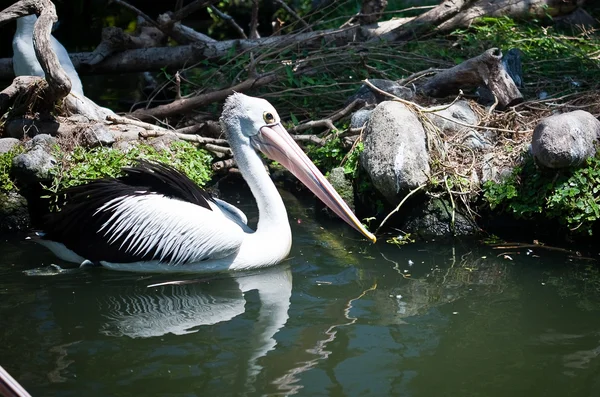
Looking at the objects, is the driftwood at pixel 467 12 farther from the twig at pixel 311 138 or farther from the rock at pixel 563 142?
the rock at pixel 563 142

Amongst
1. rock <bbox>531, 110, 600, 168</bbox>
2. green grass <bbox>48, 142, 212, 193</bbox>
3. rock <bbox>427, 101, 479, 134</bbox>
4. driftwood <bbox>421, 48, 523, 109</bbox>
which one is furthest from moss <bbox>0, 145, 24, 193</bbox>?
rock <bbox>531, 110, 600, 168</bbox>

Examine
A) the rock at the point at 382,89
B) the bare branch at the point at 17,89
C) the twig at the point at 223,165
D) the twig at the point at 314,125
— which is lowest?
the twig at the point at 223,165

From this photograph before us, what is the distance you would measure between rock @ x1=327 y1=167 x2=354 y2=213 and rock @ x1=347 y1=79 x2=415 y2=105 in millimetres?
961

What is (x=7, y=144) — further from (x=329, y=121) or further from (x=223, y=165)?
(x=329, y=121)

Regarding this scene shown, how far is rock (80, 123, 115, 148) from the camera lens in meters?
6.96

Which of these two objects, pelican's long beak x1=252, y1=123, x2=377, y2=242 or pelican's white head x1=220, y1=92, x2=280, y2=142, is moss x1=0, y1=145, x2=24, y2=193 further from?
pelican's long beak x1=252, y1=123, x2=377, y2=242

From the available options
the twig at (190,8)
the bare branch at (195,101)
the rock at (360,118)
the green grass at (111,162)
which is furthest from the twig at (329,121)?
the twig at (190,8)

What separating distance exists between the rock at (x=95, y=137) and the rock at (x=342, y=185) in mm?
1964

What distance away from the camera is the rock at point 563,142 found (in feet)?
19.8

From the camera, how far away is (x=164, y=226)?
5.58 m

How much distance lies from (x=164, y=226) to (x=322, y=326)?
4.74 feet

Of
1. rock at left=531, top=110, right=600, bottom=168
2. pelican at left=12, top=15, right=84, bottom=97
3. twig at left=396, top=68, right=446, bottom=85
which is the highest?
pelican at left=12, top=15, right=84, bottom=97

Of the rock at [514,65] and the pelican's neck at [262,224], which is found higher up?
the rock at [514,65]

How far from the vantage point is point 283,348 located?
4492 millimetres
